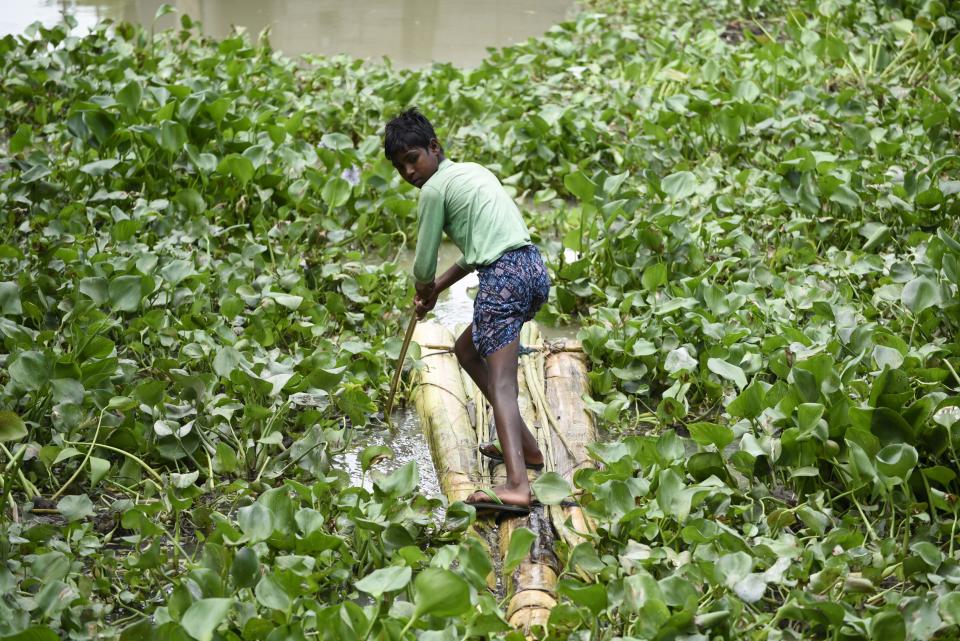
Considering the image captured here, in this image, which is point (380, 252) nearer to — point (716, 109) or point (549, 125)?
point (549, 125)

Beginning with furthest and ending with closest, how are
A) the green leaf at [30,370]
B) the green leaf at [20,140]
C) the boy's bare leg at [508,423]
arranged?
the green leaf at [20,140]
the green leaf at [30,370]
the boy's bare leg at [508,423]

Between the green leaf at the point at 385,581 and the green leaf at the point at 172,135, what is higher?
the green leaf at the point at 172,135

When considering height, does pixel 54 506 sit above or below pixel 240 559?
below

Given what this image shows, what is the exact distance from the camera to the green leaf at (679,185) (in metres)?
4.21

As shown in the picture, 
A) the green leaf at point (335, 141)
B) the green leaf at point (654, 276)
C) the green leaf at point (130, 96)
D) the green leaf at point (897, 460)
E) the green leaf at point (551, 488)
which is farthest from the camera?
the green leaf at point (335, 141)

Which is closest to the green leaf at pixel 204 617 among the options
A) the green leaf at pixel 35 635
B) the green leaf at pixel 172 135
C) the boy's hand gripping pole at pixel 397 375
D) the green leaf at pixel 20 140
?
the green leaf at pixel 35 635

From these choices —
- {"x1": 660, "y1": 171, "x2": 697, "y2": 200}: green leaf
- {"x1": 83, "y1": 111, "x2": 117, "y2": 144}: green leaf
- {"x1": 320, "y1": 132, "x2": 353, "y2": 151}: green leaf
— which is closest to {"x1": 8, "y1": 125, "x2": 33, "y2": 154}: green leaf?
{"x1": 83, "y1": 111, "x2": 117, "y2": 144}: green leaf

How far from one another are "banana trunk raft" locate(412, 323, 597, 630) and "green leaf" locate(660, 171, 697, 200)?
93 centimetres

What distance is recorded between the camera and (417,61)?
21.8ft

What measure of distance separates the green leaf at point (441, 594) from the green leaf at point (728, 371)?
4.03ft

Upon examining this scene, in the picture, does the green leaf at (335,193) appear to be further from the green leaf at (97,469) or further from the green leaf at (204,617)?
the green leaf at (204,617)

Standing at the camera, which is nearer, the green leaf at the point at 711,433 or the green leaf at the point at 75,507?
the green leaf at the point at 75,507

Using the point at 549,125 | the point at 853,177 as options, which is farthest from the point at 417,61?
the point at 853,177

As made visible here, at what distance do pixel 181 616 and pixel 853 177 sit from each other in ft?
10.5
